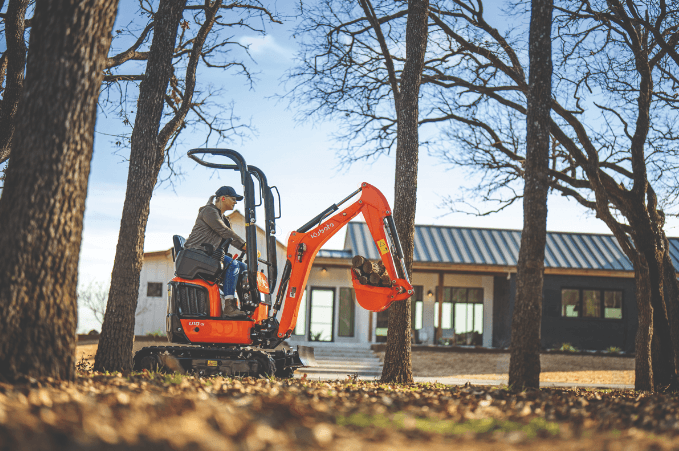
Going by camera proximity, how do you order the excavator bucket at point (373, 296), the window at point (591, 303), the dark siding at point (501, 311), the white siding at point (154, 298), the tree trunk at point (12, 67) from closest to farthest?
the excavator bucket at point (373, 296), the tree trunk at point (12, 67), the white siding at point (154, 298), the dark siding at point (501, 311), the window at point (591, 303)

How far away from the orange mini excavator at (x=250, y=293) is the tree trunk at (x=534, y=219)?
162cm

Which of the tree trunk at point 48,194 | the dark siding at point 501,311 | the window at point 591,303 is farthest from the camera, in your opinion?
the window at point 591,303

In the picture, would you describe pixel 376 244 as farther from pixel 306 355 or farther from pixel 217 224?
pixel 306 355

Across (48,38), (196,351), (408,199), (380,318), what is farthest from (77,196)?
(380,318)

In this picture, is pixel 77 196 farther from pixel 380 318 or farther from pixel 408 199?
pixel 380 318

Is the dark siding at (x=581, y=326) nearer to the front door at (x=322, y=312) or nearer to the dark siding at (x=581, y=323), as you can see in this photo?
the dark siding at (x=581, y=323)

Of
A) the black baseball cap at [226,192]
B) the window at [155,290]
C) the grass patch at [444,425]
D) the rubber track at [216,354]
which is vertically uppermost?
the black baseball cap at [226,192]

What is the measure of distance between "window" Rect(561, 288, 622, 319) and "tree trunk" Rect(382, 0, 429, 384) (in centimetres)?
1477

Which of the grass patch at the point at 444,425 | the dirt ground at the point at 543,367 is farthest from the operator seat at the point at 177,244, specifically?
the dirt ground at the point at 543,367

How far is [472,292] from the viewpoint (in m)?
23.4

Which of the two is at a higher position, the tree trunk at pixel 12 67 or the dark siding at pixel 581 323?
the tree trunk at pixel 12 67

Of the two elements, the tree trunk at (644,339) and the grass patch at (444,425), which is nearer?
the grass patch at (444,425)

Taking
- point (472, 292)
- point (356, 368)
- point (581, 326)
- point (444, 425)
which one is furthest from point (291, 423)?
point (472, 292)

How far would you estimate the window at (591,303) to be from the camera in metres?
21.8
